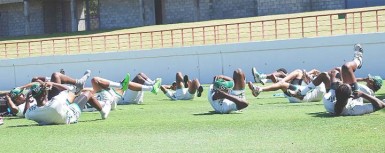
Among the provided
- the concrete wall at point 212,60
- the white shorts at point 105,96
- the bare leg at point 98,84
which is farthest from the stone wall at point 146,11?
the bare leg at point 98,84

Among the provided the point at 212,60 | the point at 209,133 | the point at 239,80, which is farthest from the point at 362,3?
the point at 209,133

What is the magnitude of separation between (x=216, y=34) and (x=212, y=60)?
3.53 m

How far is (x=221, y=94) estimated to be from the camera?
14414 millimetres

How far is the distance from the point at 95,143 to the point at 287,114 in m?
4.52

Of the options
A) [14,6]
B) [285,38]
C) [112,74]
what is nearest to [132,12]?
[14,6]

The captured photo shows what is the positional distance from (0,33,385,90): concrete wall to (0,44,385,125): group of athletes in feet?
43.5

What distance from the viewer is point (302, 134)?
35.4 ft

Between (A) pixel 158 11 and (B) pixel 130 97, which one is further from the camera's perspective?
(A) pixel 158 11

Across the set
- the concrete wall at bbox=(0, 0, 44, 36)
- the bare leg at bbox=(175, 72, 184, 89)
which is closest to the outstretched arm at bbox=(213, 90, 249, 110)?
the bare leg at bbox=(175, 72, 184, 89)

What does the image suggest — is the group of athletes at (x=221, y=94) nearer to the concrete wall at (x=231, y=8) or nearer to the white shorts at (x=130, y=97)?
the white shorts at (x=130, y=97)

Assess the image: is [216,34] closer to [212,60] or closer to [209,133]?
[212,60]

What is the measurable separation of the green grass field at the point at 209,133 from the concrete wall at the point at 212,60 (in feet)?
53.2

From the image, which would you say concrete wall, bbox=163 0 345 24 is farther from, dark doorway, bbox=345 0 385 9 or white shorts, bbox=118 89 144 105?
white shorts, bbox=118 89 144 105

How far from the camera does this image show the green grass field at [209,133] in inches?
385
